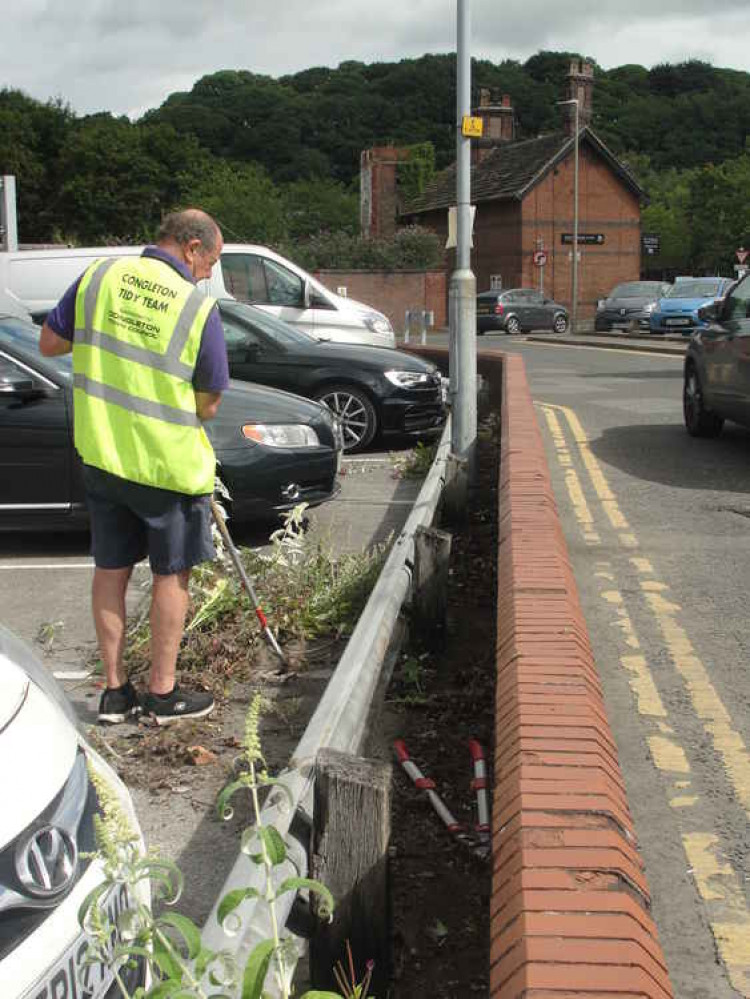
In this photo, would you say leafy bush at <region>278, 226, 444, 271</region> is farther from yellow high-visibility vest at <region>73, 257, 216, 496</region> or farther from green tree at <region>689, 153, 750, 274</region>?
yellow high-visibility vest at <region>73, 257, 216, 496</region>

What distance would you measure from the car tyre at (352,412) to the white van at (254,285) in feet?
9.69

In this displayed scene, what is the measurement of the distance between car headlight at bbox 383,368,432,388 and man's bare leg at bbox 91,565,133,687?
26.0 ft

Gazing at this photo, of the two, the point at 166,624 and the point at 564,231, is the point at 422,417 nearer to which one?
the point at 166,624

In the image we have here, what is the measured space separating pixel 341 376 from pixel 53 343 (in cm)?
774

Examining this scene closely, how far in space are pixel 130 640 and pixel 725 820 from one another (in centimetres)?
273

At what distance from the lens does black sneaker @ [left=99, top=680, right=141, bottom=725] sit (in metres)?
4.85

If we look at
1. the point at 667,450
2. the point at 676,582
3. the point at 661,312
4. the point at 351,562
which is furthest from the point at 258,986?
the point at 661,312

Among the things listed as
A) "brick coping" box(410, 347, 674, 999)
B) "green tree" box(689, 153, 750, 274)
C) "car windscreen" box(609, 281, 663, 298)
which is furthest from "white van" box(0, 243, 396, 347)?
"green tree" box(689, 153, 750, 274)

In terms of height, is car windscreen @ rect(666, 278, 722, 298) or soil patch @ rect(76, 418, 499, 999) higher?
car windscreen @ rect(666, 278, 722, 298)

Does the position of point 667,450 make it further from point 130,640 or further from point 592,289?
point 592,289

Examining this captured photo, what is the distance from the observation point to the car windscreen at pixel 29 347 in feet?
25.8

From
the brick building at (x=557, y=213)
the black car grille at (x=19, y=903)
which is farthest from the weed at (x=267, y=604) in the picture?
the brick building at (x=557, y=213)

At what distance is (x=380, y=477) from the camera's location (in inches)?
447

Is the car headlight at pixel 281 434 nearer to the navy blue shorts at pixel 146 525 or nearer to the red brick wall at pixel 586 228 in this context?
the navy blue shorts at pixel 146 525
